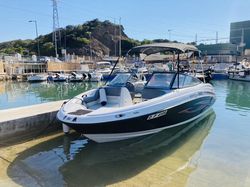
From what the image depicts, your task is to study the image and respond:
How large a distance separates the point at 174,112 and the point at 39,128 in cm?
375

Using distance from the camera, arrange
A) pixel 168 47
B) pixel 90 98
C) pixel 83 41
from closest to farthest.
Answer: pixel 90 98
pixel 168 47
pixel 83 41

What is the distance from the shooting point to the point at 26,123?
21.7 feet

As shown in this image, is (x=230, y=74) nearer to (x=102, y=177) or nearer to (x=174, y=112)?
(x=174, y=112)

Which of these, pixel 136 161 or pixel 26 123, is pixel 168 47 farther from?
pixel 26 123

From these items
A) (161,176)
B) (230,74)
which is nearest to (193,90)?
(161,176)

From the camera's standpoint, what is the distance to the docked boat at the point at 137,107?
5469 mm

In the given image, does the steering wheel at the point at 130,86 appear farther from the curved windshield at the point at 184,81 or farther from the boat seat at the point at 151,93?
the curved windshield at the point at 184,81

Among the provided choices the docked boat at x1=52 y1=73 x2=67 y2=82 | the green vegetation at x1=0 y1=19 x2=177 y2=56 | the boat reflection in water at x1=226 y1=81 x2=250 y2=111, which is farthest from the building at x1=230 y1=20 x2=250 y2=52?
the boat reflection in water at x1=226 y1=81 x2=250 y2=111

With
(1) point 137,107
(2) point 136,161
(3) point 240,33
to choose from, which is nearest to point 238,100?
(1) point 137,107

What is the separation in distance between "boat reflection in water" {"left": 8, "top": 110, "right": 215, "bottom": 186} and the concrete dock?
1.86 feet

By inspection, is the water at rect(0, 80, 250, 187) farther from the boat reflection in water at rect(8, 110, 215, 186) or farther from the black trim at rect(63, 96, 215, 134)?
the black trim at rect(63, 96, 215, 134)

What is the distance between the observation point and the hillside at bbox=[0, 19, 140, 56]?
76438 millimetres

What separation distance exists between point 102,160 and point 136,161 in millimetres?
775

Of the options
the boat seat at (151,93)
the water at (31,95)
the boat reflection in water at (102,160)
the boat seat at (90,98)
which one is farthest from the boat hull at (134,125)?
the water at (31,95)
